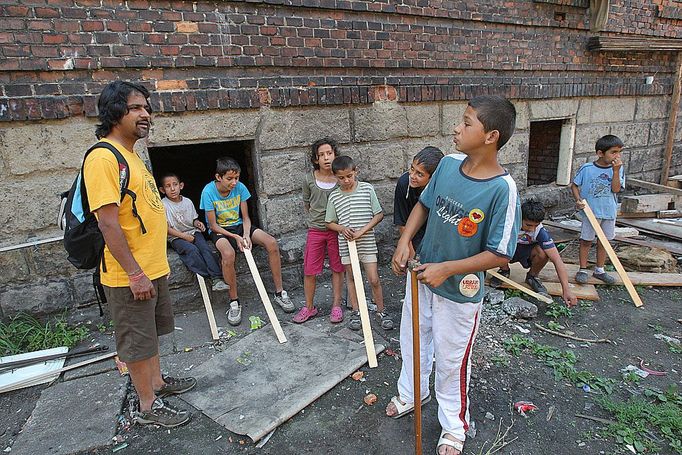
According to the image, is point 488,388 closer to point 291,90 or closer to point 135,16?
point 291,90

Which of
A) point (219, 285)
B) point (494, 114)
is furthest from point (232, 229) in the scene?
point (494, 114)

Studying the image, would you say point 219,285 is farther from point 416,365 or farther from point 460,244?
point 460,244

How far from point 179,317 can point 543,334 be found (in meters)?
3.47

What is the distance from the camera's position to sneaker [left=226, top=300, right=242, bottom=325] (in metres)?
3.99

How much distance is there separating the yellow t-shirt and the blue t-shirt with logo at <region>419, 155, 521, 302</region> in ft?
5.35

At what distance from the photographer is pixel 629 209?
21.1 feet

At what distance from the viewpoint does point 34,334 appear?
11.9 feet

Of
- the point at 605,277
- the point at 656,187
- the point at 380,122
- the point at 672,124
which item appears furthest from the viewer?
the point at 672,124

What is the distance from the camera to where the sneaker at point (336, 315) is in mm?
3953

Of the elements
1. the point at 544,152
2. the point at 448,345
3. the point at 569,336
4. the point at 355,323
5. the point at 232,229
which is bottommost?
the point at 569,336

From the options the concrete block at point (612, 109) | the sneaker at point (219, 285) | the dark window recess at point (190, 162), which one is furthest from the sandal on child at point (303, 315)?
the concrete block at point (612, 109)

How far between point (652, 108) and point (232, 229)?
24.5ft

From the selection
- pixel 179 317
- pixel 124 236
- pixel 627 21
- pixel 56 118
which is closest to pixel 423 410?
pixel 124 236

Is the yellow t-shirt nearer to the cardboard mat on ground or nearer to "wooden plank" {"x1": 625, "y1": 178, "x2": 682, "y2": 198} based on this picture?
the cardboard mat on ground
